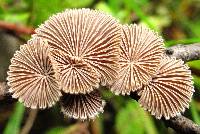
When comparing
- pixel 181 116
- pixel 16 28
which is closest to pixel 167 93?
pixel 181 116

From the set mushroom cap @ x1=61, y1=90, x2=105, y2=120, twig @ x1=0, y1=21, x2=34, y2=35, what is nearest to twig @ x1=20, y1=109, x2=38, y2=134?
twig @ x1=0, y1=21, x2=34, y2=35

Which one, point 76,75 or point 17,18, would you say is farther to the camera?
point 17,18

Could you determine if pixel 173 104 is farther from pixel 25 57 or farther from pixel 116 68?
pixel 25 57

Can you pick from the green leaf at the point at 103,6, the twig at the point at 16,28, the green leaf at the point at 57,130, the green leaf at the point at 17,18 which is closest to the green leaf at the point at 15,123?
the green leaf at the point at 57,130

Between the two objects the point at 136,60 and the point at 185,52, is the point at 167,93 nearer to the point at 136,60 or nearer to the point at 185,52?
the point at 136,60

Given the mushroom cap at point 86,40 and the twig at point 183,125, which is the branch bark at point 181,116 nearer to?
the twig at point 183,125

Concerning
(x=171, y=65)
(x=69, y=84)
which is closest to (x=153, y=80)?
(x=171, y=65)

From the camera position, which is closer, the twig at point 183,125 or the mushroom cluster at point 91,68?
the mushroom cluster at point 91,68
